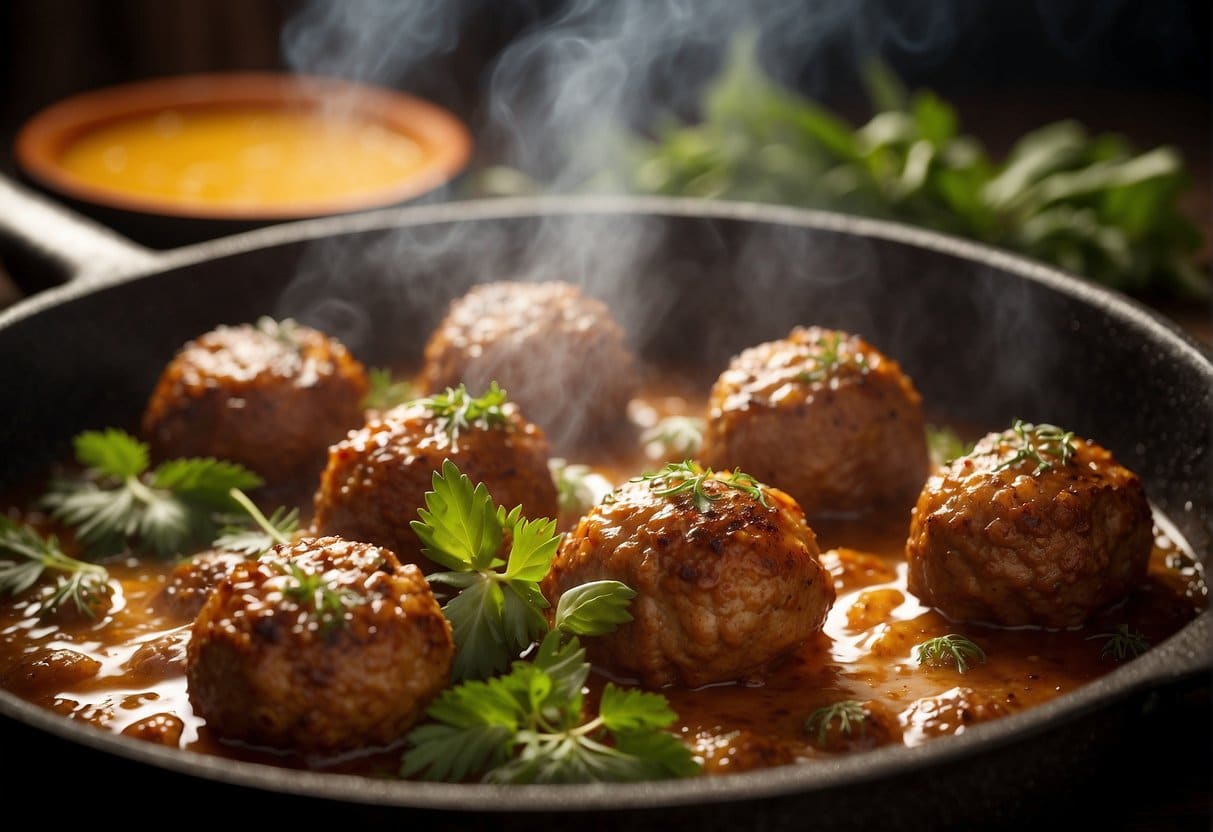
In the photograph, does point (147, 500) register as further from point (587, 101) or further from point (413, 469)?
point (587, 101)

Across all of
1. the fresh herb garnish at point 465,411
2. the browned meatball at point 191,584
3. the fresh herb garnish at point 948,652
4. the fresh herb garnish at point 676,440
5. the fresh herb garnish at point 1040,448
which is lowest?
the fresh herb garnish at point 948,652

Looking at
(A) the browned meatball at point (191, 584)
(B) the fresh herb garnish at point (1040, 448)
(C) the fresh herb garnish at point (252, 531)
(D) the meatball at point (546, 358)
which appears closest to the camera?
(B) the fresh herb garnish at point (1040, 448)

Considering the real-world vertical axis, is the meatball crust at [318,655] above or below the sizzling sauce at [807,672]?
above

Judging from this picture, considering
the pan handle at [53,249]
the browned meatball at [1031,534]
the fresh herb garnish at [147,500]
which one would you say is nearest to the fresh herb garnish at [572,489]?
the fresh herb garnish at [147,500]

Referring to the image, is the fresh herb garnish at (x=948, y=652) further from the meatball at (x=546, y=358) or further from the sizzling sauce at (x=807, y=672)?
the meatball at (x=546, y=358)

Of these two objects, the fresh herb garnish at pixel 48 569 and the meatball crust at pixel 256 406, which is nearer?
the fresh herb garnish at pixel 48 569

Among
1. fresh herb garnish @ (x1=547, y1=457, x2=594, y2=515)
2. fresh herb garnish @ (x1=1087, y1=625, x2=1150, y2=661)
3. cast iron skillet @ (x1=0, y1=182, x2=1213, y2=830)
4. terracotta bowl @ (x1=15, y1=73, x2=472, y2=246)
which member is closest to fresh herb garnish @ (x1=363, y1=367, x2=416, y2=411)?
cast iron skillet @ (x1=0, y1=182, x2=1213, y2=830)
